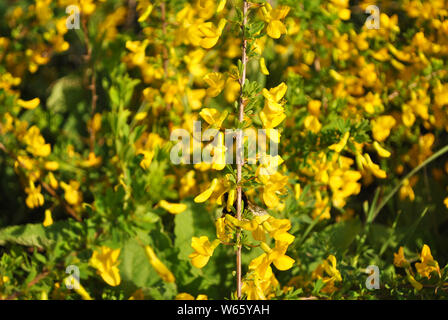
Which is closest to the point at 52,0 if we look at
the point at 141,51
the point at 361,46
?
the point at 141,51

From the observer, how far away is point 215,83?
1.03 meters

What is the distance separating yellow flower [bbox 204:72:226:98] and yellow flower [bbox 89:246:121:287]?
576mm

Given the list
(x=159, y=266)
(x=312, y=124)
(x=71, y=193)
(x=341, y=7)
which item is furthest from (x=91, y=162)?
(x=341, y=7)

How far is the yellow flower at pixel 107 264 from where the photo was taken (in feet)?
4.38

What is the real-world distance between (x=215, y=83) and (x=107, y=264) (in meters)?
0.64

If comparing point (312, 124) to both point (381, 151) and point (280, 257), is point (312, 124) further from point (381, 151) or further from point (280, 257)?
point (280, 257)

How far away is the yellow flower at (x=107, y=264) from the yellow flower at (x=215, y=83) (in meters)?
0.58

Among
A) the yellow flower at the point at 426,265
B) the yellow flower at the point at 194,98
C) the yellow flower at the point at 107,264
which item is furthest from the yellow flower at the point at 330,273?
the yellow flower at the point at 194,98

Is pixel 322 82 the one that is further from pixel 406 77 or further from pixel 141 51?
pixel 141 51

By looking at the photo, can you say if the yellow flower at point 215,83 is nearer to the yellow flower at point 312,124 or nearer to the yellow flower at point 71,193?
the yellow flower at point 312,124

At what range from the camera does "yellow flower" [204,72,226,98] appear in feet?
3.34

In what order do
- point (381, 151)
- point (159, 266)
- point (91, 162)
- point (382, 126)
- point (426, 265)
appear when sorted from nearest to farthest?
point (426, 265) < point (381, 151) < point (159, 266) < point (382, 126) < point (91, 162)

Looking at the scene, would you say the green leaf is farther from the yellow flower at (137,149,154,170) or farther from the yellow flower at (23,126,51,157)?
the yellow flower at (23,126,51,157)

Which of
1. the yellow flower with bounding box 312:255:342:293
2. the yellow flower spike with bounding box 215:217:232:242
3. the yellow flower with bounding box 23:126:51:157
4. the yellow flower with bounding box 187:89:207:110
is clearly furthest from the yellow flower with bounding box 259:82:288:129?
the yellow flower with bounding box 23:126:51:157
